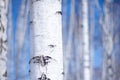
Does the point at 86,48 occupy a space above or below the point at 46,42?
above

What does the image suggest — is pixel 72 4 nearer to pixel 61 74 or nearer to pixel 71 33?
pixel 71 33

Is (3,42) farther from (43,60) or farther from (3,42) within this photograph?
(43,60)

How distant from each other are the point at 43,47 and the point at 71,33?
11762mm

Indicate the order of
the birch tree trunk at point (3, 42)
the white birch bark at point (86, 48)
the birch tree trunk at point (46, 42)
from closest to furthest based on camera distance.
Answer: the birch tree trunk at point (46, 42) → the birch tree trunk at point (3, 42) → the white birch bark at point (86, 48)

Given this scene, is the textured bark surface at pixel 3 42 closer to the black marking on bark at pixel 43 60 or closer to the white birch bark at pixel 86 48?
the black marking on bark at pixel 43 60

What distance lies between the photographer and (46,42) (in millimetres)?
1522

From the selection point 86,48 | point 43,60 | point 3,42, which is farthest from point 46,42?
point 86,48

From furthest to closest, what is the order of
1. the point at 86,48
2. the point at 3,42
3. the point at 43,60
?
the point at 86,48 < the point at 3,42 < the point at 43,60

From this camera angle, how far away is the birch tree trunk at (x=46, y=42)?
4.98 ft

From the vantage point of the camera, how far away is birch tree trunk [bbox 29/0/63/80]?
4.98 feet

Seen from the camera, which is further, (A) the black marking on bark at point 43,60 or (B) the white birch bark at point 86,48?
(B) the white birch bark at point 86,48

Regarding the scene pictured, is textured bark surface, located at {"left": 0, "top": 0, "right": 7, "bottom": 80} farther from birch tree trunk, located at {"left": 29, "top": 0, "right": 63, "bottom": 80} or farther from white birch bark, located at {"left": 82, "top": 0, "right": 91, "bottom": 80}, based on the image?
white birch bark, located at {"left": 82, "top": 0, "right": 91, "bottom": 80}

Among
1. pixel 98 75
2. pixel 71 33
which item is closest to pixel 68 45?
pixel 71 33

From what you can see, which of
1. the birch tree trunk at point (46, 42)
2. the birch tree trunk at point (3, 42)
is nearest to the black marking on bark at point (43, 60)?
the birch tree trunk at point (46, 42)
